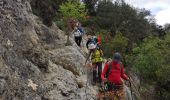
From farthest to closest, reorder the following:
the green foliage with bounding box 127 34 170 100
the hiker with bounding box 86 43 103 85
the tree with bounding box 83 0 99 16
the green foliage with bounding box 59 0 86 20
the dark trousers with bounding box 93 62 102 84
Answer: the tree with bounding box 83 0 99 16
the green foliage with bounding box 59 0 86 20
the green foliage with bounding box 127 34 170 100
the dark trousers with bounding box 93 62 102 84
the hiker with bounding box 86 43 103 85

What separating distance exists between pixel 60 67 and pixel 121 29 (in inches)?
1953

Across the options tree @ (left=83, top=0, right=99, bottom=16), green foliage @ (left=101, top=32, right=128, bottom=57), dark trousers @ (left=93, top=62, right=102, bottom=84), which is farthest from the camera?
tree @ (left=83, top=0, right=99, bottom=16)

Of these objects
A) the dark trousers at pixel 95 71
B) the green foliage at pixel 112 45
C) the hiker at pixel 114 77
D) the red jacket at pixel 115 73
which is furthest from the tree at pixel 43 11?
the green foliage at pixel 112 45

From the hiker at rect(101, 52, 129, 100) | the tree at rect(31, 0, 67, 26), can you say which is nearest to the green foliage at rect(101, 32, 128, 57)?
the tree at rect(31, 0, 67, 26)

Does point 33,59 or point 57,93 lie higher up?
point 33,59

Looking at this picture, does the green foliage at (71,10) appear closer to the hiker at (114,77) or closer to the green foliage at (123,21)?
the green foliage at (123,21)

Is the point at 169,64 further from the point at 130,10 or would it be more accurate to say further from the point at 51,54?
the point at 51,54

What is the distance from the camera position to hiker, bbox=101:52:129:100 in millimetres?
15164

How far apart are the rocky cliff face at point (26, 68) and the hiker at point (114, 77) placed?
2020 millimetres

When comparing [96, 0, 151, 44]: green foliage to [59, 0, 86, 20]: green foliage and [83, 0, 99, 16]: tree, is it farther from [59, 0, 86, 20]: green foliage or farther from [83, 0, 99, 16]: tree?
[59, 0, 86, 20]: green foliage

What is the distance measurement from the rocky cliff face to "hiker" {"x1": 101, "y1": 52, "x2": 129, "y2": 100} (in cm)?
202

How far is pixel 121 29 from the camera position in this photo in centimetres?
6838

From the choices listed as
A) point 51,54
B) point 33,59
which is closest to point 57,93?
point 33,59

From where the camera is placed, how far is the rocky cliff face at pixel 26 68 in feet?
44.6
